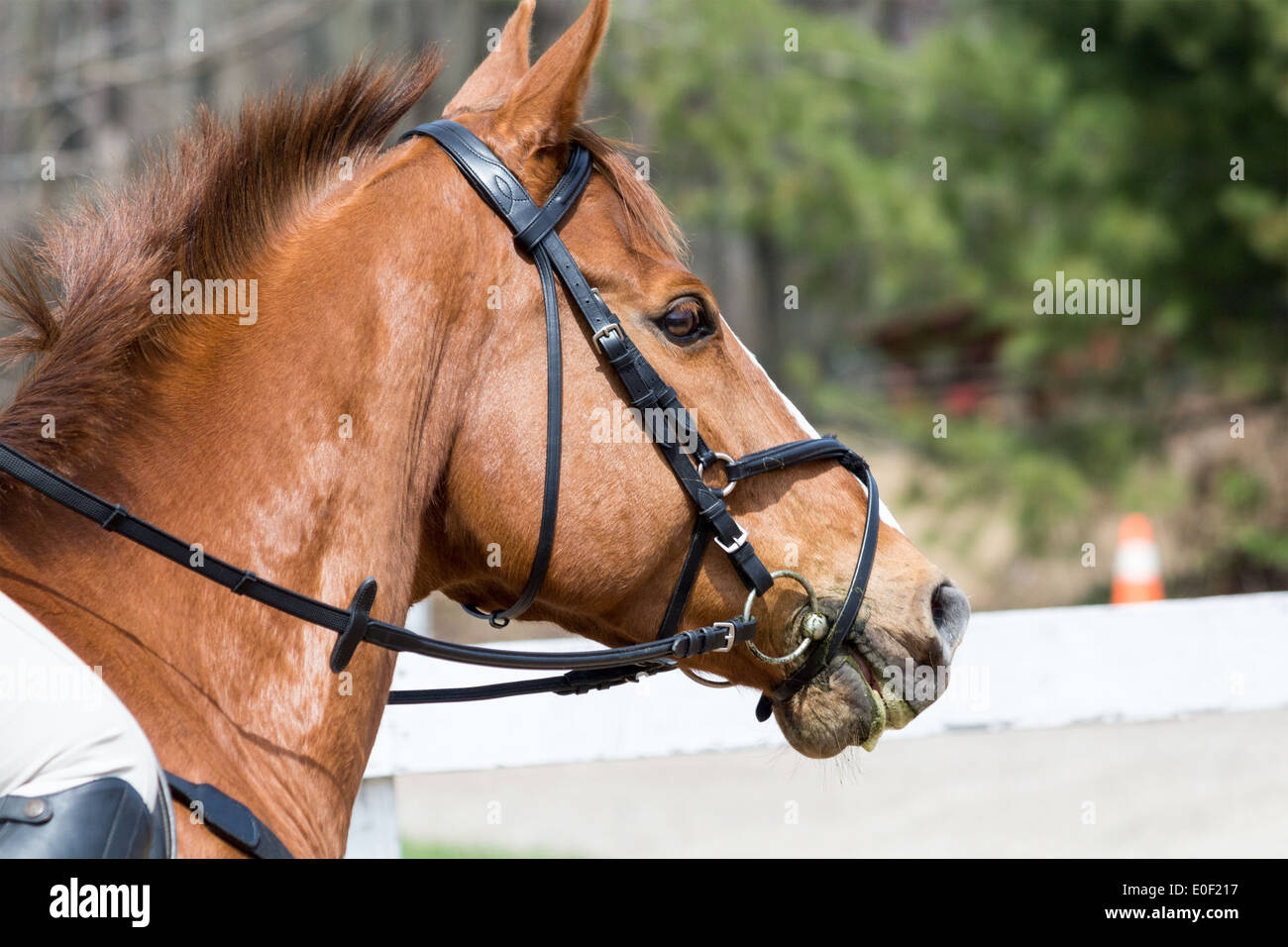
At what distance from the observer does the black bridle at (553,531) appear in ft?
6.21

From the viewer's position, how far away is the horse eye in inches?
85.7

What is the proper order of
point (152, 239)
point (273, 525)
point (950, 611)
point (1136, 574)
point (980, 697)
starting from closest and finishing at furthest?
point (273, 525), point (152, 239), point (950, 611), point (980, 697), point (1136, 574)

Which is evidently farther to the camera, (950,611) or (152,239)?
(950,611)

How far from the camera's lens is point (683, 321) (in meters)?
2.19

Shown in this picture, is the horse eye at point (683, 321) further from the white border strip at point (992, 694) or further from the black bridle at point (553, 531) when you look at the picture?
the white border strip at point (992, 694)

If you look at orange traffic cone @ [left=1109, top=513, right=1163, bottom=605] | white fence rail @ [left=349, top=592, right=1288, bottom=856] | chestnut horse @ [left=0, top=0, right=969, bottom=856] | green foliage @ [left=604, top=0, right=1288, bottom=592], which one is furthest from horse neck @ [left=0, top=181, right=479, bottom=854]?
green foliage @ [left=604, top=0, right=1288, bottom=592]

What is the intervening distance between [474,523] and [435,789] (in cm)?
588

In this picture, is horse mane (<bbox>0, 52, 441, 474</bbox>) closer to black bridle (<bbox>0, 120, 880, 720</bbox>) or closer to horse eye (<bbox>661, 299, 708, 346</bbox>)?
black bridle (<bbox>0, 120, 880, 720</bbox>)

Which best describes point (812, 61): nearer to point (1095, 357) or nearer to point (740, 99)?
point (740, 99)

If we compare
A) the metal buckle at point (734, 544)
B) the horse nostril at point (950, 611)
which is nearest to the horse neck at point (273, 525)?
the metal buckle at point (734, 544)

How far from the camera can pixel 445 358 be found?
2.06m

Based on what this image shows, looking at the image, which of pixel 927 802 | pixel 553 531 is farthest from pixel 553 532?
pixel 927 802

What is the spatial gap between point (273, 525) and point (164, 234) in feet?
1.92

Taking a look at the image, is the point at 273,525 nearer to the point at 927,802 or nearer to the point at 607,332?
the point at 607,332
